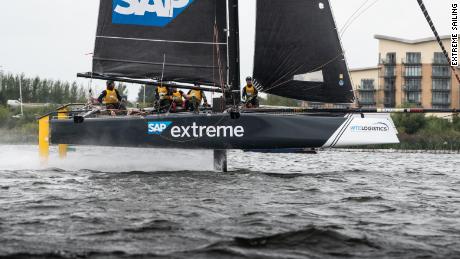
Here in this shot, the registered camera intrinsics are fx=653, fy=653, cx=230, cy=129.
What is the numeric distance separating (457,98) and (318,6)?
196 ft

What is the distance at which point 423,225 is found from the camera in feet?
26.6

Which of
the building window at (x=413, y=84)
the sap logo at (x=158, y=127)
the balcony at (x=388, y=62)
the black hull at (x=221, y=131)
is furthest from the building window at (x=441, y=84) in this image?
the sap logo at (x=158, y=127)

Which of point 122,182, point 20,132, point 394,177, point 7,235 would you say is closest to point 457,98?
point 20,132

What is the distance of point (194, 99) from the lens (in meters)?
17.4

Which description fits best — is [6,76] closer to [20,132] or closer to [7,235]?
[20,132]

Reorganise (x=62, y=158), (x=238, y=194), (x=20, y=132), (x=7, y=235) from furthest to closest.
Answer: (x=20, y=132) → (x=62, y=158) → (x=238, y=194) → (x=7, y=235)

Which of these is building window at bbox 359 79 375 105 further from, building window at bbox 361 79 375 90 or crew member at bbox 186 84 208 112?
crew member at bbox 186 84 208 112

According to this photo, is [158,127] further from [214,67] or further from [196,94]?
[196,94]

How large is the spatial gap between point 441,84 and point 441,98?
1690 millimetres

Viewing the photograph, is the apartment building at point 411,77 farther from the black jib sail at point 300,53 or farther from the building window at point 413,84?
the black jib sail at point 300,53

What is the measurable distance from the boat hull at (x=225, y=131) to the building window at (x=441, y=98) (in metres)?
60.1

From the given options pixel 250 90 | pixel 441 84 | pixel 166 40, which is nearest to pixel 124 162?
pixel 166 40

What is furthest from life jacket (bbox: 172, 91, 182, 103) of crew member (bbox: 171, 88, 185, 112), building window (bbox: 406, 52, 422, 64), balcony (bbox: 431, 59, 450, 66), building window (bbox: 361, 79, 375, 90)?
building window (bbox: 406, 52, 422, 64)

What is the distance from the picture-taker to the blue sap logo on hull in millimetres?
15898
